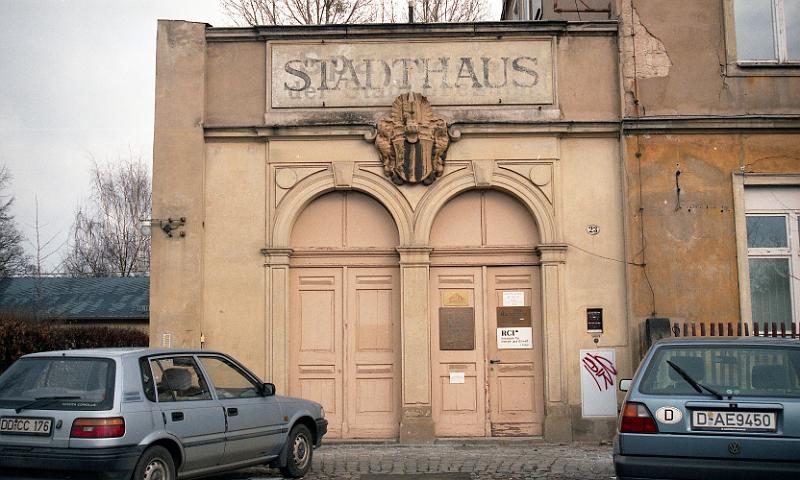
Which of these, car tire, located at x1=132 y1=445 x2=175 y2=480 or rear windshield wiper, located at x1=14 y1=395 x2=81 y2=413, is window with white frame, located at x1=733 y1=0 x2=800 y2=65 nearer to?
car tire, located at x1=132 y1=445 x2=175 y2=480

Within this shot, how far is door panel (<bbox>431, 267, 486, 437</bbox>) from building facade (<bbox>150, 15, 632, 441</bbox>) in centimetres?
2

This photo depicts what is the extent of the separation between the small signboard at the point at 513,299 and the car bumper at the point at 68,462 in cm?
705

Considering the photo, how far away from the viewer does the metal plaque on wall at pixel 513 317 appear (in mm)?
13727

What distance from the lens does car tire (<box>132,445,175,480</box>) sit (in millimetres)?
7980

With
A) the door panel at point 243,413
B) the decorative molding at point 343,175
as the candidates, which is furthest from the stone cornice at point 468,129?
the door panel at point 243,413

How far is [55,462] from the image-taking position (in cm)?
780

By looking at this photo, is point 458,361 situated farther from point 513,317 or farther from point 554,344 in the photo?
point 554,344

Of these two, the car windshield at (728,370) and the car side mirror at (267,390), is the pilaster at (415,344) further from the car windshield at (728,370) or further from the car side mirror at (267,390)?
the car windshield at (728,370)

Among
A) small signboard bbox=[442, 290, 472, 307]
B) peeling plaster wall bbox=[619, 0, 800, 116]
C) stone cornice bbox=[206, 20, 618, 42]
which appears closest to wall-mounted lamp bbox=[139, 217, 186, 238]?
stone cornice bbox=[206, 20, 618, 42]

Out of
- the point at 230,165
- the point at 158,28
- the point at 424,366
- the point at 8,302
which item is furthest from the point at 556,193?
the point at 8,302

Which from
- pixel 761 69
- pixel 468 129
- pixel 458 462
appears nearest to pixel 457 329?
pixel 458 462

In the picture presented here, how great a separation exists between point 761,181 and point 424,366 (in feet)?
18.8

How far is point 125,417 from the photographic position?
7.94 metres

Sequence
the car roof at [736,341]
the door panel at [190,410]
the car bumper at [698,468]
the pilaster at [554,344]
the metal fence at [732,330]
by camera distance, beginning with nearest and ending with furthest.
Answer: the car bumper at [698,468]
the car roof at [736,341]
the door panel at [190,410]
the metal fence at [732,330]
the pilaster at [554,344]
